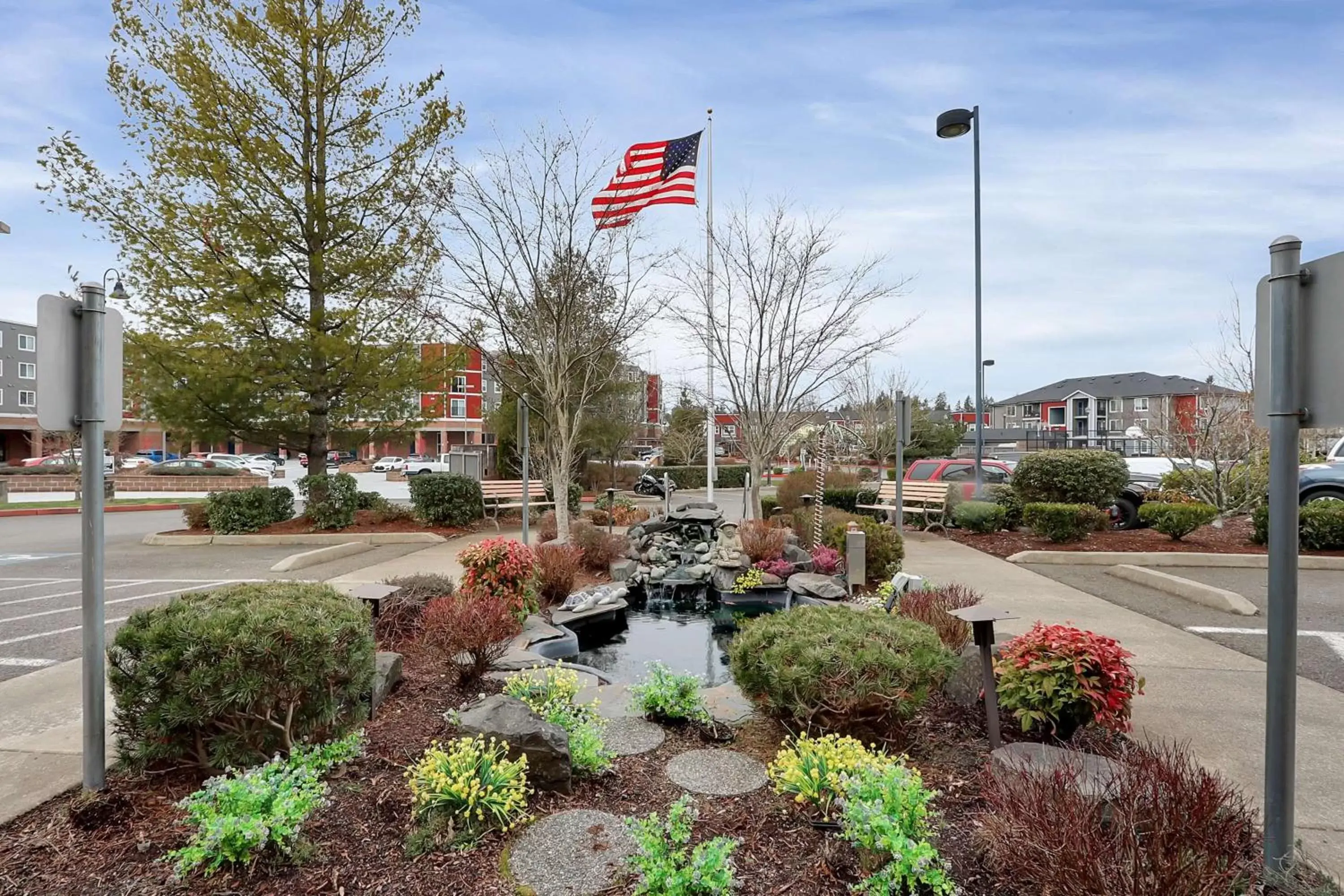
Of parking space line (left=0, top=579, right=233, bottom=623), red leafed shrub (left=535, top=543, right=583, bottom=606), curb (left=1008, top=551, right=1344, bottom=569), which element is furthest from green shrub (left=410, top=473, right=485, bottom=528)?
curb (left=1008, top=551, right=1344, bottom=569)

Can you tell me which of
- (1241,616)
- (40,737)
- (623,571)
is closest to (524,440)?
(623,571)

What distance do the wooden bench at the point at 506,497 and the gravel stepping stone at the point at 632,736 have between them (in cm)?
1097

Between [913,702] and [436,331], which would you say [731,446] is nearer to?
[436,331]

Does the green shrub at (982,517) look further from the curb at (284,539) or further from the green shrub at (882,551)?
the curb at (284,539)

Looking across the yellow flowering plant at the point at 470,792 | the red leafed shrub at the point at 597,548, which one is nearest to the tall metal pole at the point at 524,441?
the red leafed shrub at the point at 597,548

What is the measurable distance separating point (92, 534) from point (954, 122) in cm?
1335

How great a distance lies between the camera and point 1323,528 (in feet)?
31.5

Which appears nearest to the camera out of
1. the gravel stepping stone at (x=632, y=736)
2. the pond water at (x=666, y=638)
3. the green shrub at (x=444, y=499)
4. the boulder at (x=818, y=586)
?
the gravel stepping stone at (x=632, y=736)

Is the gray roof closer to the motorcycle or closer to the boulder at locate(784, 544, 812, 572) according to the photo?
the motorcycle

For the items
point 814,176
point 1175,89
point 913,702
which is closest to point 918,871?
point 913,702

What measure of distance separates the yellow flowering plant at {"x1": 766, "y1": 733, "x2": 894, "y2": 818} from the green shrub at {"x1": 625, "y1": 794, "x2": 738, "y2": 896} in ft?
1.35

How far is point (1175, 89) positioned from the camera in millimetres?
7402

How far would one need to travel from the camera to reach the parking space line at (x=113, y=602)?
21.6 ft

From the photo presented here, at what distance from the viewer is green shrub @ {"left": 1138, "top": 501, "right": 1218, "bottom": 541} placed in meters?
9.95
